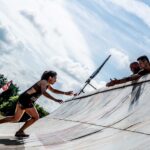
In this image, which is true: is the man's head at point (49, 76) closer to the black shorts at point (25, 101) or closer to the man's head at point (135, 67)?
the black shorts at point (25, 101)

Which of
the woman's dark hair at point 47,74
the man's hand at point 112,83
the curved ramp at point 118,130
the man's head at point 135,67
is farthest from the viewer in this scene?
the man's hand at point 112,83

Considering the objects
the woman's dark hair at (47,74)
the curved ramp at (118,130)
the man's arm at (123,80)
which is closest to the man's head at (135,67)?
the man's arm at (123,80)

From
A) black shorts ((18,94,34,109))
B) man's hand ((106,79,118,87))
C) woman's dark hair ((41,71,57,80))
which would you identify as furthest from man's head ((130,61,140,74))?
black shorts ((18,94,34,109))

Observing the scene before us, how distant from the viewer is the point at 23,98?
7.71m

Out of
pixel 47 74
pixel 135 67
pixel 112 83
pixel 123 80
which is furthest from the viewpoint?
pixel 112 83

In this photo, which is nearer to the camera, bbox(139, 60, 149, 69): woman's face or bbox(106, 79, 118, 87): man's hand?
bbox(139, 60, 149, 69): woman's face

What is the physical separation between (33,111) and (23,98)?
1.49 ft

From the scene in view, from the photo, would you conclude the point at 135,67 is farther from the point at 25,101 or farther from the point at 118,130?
the point at 118,130

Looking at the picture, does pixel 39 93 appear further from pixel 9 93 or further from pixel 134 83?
pixel 9 93

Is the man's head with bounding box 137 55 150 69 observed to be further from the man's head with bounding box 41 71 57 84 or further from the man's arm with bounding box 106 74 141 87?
the man's head with bounding box 41 71 57 84

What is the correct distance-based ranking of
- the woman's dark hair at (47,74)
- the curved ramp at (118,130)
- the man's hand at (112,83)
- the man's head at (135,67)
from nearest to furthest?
the curved ramp at (118,130), the woman's dark hair at (47,74), the man's head at (135,67), the man's hand at (112,83)

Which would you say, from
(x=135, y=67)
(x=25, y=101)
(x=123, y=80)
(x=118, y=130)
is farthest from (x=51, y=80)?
(x=118, y=130)

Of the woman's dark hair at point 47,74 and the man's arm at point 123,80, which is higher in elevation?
the man's arm at point 123,80

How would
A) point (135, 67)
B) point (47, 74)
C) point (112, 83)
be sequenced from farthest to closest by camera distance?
point (112, 83)
point (135, 67)
point (47, 74)
